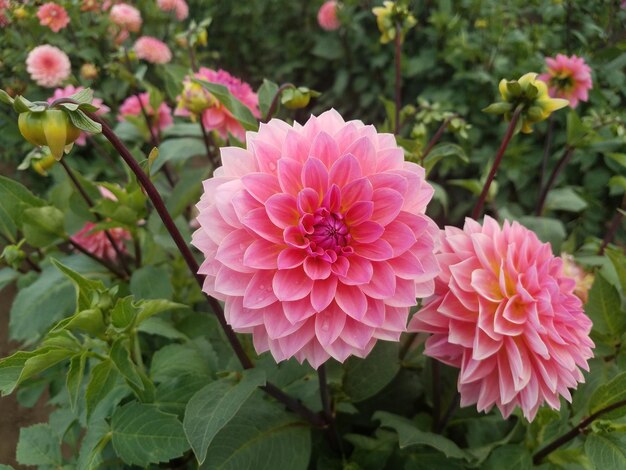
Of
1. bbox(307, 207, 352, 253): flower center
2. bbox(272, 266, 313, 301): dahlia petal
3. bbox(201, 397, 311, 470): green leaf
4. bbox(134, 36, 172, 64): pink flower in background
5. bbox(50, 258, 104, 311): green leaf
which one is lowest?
bbox(201, 397, 311, 470): green leaf

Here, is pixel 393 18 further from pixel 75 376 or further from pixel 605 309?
pixel 75 376

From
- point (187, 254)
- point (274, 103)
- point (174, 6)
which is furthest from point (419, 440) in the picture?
point (174, 6)

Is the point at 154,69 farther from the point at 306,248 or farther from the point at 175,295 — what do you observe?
the point at 306,248

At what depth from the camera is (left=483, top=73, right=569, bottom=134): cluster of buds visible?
1.93 ft

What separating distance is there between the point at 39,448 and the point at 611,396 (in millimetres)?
733

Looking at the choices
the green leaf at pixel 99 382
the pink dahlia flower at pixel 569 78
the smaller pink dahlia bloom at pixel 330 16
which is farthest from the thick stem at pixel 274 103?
the smaller pink dahlia bloom at pixel 330 16

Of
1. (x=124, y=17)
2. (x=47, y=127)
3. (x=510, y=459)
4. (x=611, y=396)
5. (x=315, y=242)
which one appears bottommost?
(x=510, y=459)

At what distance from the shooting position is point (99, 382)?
56 cm

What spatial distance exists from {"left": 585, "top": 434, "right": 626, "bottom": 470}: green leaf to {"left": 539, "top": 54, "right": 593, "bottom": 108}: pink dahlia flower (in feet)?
2.44

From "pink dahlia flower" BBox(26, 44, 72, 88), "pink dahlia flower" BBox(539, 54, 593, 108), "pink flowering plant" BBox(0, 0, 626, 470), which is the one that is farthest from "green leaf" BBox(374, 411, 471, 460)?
"pink dahlia flower" BBox(26, 44, 72, 88)

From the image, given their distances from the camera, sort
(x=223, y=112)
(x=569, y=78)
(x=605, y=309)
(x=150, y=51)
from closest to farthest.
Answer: (x=605, y=309), (x=223, y=112), (x=569, y=78), (x=150, y=51)

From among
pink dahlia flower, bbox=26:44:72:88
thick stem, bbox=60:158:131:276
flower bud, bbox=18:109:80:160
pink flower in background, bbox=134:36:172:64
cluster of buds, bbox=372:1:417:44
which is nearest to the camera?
flower bud, bbox=18:109:80:160

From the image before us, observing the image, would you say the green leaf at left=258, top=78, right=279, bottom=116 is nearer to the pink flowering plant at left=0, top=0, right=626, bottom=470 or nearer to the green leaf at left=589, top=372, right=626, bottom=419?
the pink flowering plant at left=0, top=0, right=626, bottom=470

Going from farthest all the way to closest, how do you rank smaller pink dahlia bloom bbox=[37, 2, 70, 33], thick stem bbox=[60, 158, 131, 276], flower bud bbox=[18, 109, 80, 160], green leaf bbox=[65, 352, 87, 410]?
1. smaller pink dahlia bloom bbox=[37, 2, 70, 33]
2. thick stem bbox=[60, 158, 131, 276]
3. green leaf bbox=[65, 352, 87, 410]
4. flower bud bbox=[18, 109, 80, 160]
